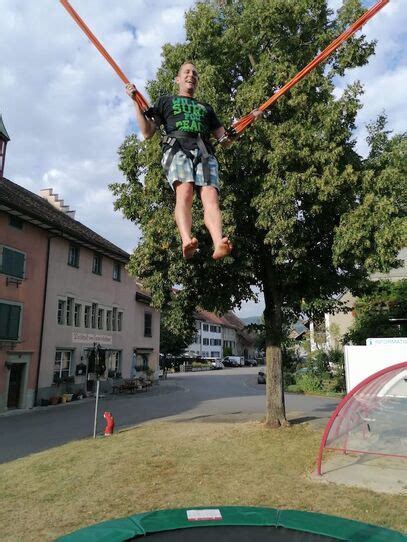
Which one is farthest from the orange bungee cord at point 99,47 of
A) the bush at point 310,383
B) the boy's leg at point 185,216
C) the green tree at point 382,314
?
the bush at point 310,383

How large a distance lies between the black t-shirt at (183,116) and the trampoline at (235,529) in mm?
3903

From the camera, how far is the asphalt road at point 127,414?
15.3 meters

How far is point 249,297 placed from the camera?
15164 millimetres

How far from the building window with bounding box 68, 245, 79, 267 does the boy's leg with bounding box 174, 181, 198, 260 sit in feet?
80.5

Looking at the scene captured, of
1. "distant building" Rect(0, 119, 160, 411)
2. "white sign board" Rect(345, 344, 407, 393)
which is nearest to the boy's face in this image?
"white sign board" Rect(345, 344, 407, 393)

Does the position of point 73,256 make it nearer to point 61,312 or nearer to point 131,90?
point 61,312

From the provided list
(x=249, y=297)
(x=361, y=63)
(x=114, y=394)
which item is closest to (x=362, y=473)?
(x=249, y=297)

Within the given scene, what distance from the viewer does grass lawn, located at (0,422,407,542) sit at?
25.0 feet

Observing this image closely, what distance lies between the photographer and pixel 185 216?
403 cm

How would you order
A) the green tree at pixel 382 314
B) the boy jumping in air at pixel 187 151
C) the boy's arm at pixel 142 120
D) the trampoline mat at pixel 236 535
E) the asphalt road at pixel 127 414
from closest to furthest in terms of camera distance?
the boy jumping in air at pixel 187 151 < the boy's arm at pixel 142 120 < the trampoline mat at pixel 236 535 < the asphalt road at pixel 127 414 < the green tree at pixel 382 314

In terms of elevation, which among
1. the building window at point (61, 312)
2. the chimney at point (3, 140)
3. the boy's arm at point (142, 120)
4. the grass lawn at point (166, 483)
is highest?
the chimney at point (3, 140)

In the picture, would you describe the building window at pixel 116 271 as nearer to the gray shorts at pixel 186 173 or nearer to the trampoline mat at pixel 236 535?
the trampoline mat at pixel 236 535

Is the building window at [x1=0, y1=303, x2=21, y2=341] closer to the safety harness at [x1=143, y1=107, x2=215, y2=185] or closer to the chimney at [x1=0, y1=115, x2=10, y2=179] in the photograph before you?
the chimney at [x1=0, y1=115, x2=10, y2=179]

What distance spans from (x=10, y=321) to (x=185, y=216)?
20.0 metres
